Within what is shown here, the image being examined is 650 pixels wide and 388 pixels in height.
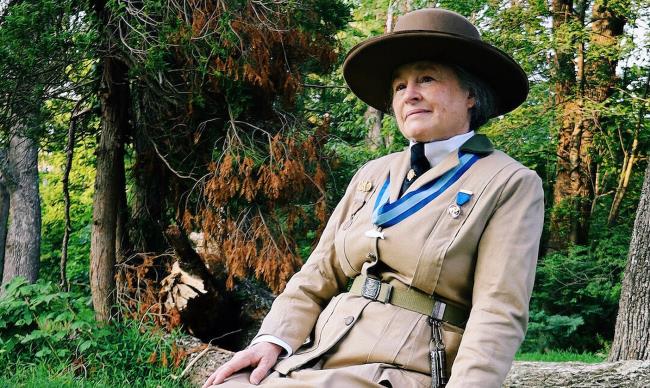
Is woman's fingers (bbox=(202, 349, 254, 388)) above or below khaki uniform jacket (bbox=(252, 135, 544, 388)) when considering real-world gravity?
below

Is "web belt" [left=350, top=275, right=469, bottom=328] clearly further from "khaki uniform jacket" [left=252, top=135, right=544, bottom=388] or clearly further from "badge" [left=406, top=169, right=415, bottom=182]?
"badge" [left=406, top=169, right=415, bottom=182]

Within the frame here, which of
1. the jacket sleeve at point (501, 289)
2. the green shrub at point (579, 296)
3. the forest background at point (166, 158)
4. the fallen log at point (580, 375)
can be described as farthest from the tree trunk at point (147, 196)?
the green shrub at point (579, 296)

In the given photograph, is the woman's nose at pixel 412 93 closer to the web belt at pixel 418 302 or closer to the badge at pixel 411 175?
the badge at pixel 411 175

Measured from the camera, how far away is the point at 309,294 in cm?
259

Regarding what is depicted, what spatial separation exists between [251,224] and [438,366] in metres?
2.89

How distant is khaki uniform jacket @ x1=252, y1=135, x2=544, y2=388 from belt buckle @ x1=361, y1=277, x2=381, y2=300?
0.03 m

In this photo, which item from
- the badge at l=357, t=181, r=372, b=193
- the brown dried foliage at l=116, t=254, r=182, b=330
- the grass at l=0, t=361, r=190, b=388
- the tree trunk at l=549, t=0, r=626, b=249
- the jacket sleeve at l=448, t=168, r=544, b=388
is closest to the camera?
the jacket sleeve at l=448, t=168, r=544, b=388

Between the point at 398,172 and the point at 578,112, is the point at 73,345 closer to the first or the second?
the point at 398,172

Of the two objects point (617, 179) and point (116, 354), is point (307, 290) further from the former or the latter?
point (617, 179)

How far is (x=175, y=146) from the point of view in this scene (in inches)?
207

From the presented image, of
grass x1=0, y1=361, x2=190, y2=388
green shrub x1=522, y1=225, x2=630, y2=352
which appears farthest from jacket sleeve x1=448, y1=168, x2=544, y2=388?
green shrub x1=522, y1=225, x2=630, y2=352

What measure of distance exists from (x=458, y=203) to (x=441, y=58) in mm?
501

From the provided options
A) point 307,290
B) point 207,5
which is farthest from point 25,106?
point 307,290

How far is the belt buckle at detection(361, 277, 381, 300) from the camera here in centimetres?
233
